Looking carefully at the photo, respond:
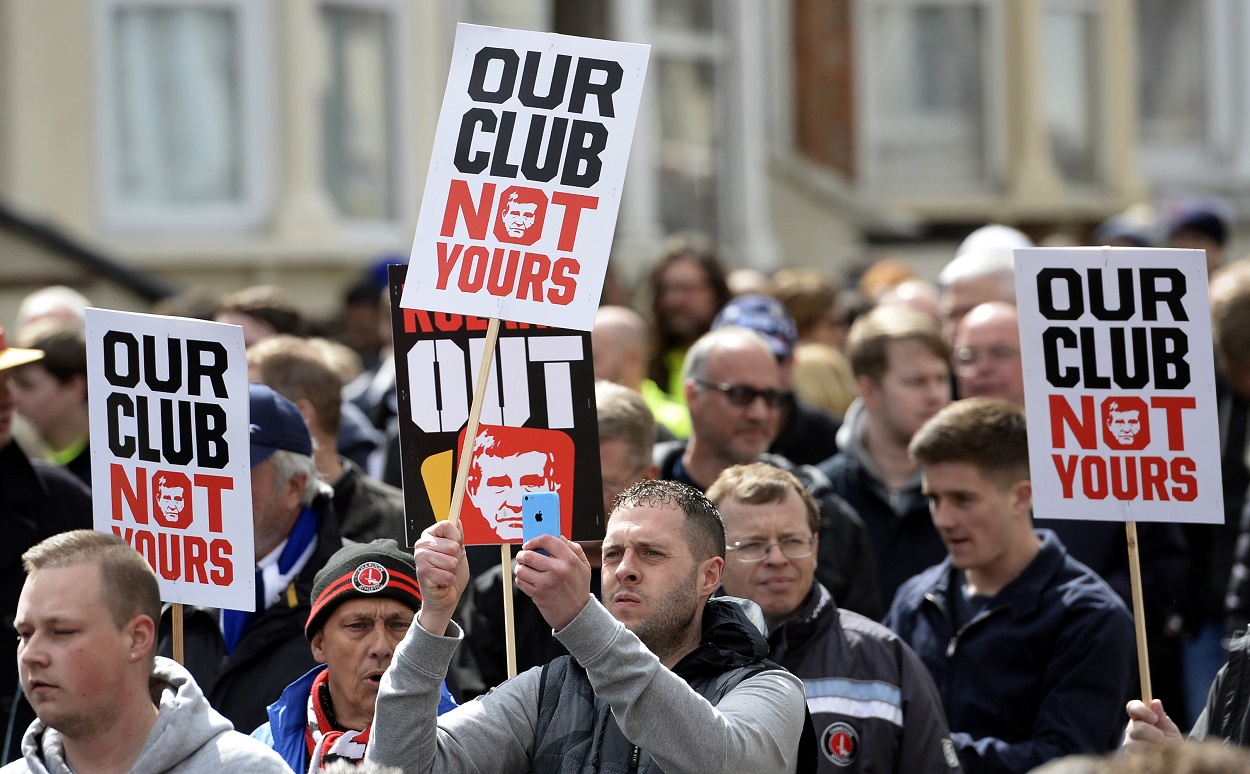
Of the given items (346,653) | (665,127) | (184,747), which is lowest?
(184,747)

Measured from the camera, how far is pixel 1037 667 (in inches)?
200

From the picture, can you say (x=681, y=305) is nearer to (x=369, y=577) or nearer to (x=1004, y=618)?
(x=1004, y=618)

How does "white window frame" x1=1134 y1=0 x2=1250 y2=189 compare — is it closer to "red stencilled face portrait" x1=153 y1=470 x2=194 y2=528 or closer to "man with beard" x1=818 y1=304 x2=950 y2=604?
"man with beard" x1=818 y1=304 x2=950 y2=604

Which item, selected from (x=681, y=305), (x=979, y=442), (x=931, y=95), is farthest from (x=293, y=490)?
(x=931, y=95)

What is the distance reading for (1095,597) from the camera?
5090 mm

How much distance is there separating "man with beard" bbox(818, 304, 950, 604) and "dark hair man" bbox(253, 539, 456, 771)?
90.2 inches

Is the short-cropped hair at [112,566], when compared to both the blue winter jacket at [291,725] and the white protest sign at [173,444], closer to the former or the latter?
the blue winter jacket at [291,725]

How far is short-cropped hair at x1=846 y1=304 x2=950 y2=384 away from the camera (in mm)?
6688

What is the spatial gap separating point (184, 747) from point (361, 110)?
8.52 m

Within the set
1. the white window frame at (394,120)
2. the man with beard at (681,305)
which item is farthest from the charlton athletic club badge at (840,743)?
the white window frame at (394,120)

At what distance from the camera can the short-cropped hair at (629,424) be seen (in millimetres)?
5555

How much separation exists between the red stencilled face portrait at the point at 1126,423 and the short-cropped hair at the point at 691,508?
1.18 metres

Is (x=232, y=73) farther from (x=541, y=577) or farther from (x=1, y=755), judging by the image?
(x=541, y=577)

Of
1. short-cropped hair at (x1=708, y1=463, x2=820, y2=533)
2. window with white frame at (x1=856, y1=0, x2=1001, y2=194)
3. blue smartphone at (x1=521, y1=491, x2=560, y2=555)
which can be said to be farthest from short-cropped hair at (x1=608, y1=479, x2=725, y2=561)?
window with white frame at (x1=856, y1=0, x2=1001, y2=194)
